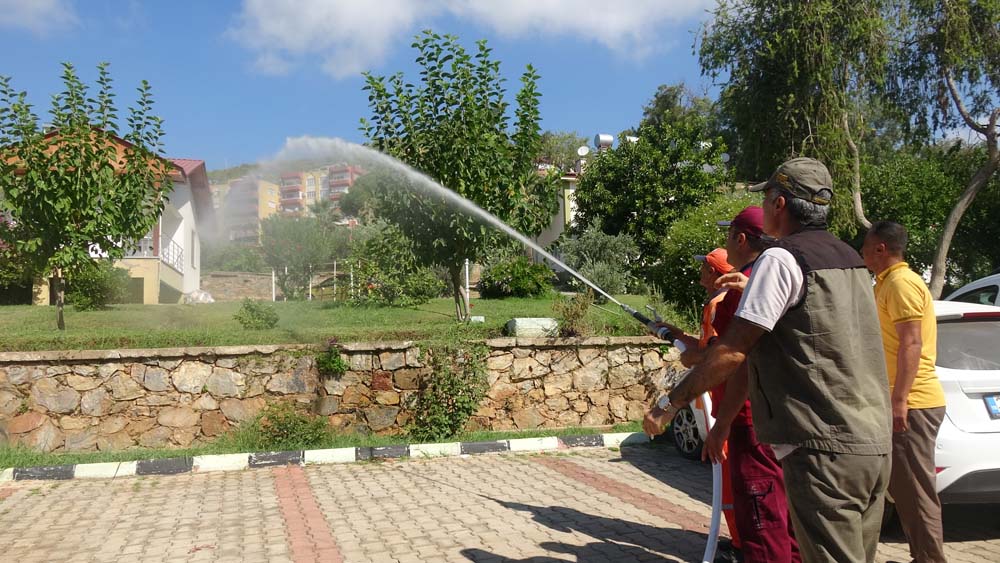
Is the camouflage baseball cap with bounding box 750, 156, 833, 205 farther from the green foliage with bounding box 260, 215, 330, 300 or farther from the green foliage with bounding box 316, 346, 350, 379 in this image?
the green foliage with bounding box 260, 215, 330, 300

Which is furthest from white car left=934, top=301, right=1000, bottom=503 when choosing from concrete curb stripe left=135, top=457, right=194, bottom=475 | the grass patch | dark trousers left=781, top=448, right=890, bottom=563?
concrete curb stripe left=135, top=457, right=194, bottom=475

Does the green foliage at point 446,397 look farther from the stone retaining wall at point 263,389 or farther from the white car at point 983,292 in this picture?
the white car at point 983,292

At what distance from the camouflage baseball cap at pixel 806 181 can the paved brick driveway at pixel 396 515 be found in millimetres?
2861

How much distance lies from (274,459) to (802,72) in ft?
53.3

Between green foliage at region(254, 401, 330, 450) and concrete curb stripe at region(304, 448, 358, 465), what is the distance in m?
0.39

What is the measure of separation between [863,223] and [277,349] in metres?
16.6

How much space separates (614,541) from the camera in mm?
5277

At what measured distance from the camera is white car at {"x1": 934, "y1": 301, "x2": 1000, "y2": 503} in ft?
15.7

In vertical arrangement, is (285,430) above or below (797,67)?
below

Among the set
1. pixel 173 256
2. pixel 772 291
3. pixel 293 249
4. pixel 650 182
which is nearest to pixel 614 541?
pixel 772 291

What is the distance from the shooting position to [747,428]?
4086 millimetres

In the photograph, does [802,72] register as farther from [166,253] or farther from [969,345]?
[166,253]

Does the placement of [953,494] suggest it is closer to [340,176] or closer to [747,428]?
[747,428]

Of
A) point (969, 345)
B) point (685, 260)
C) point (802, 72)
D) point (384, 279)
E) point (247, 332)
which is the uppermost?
point (802, 72)
